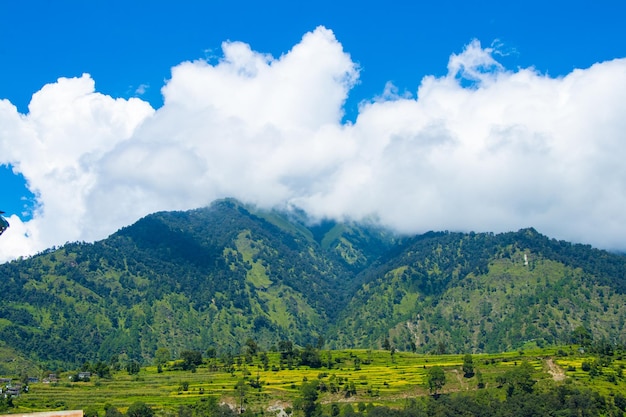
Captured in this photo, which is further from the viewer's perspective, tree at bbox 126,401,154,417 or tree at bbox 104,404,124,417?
tree at bbox 126,401,154,417

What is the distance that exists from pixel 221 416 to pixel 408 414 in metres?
53.1

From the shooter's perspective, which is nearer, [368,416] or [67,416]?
[67,416]

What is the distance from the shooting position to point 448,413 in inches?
7470

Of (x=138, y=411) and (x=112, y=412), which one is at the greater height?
(x=112, y=412)

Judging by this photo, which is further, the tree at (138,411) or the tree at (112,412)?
the tree at (138,411)

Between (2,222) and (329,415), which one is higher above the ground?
(2,222)

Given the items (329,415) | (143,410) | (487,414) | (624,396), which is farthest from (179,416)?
(624,396)

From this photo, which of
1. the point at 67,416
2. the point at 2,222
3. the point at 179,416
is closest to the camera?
the point at 67,416

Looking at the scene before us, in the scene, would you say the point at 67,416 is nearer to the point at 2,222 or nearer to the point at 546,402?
the point at 2,222

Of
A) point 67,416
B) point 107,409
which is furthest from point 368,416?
point 67,416

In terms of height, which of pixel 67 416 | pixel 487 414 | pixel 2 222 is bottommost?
pixel 487 414

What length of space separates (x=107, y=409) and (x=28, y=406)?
2323 cm

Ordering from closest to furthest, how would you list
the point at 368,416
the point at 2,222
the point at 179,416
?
the point at 2,222 < the point at 368,416 < the point at 179,416

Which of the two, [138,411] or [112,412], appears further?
[138,411]
